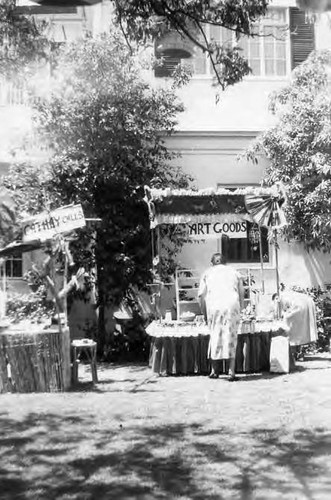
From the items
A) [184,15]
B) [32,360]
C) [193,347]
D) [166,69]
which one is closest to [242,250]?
[166,69]

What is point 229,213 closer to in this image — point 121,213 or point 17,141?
point 121,213

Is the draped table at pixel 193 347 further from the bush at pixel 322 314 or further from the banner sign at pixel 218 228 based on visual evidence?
the bush at pixel 322 314

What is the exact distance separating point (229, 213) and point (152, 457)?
6.04 metres

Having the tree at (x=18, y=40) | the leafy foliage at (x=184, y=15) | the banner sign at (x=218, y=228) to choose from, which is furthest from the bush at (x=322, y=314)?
the leafy foliage at (x=184, y=15)

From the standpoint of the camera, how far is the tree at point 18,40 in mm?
6484

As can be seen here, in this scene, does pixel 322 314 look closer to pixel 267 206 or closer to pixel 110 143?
pixel 267 206

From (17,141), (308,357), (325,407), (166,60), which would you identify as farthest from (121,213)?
(325,407)

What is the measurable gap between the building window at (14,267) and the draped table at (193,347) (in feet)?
14.6

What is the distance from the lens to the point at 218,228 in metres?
11.0

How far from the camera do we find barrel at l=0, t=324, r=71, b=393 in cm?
787

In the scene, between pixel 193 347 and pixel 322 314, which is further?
pixel 322 314

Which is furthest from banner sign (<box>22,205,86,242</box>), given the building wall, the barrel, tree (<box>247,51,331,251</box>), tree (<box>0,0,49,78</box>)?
tree (<box>247,51,331,251</box>)

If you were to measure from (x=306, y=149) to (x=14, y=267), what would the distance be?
6.24 m

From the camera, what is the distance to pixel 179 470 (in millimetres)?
4773
